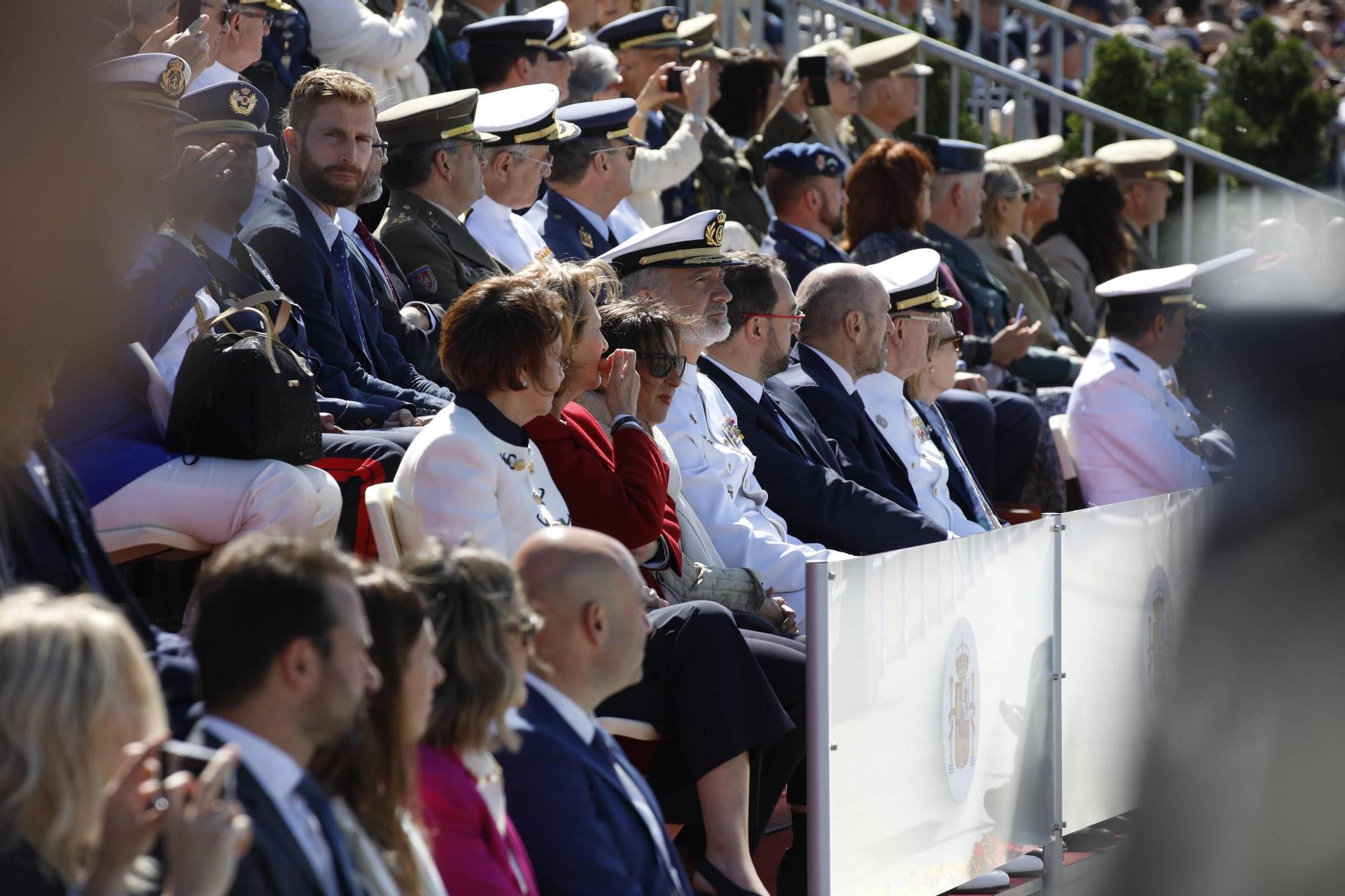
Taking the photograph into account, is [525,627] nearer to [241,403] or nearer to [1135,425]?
[241,403]

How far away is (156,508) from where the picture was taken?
12.5ft

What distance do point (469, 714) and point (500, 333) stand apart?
4.59ft

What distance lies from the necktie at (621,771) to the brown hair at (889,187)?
5194mm

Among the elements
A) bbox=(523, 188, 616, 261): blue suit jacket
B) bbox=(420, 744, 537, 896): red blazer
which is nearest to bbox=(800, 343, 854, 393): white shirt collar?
bbox=(523, 188, 616, 261): blue suit jacket

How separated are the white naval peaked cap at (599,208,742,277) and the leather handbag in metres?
1.50

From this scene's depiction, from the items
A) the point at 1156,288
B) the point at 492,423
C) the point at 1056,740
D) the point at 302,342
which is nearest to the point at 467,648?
the point at 492,423

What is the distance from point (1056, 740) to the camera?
4.63m

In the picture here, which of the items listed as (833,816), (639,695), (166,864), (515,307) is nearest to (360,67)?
(515,307)

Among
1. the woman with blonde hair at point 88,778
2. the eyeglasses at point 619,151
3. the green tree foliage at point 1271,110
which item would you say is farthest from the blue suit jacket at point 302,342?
the green tree foliage at point 1271,110

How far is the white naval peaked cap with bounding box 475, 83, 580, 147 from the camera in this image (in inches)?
230

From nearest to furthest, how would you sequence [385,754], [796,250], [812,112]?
[385,754]
[796,250]
[812,112]

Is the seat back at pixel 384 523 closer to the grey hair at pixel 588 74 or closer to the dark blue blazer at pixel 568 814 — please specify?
the dark blue blazer at pixel 568 814

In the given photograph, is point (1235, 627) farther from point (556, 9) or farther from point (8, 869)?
point (556, 9)

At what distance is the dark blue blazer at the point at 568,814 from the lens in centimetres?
288
